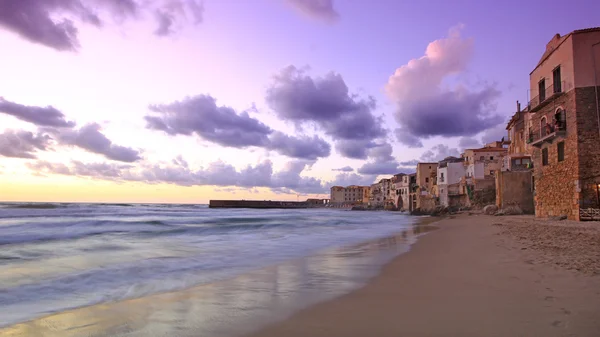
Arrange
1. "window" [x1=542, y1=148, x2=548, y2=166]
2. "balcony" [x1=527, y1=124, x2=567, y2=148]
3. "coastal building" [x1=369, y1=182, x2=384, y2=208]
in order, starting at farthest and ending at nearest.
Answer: "coastal building" [x1=369, y1=182, x2=384, y2=208] < "window" [x1=542, y1=148, x2=548, y2=166] < "balcony" [x1=527, y1=124, x2=567, y2=148]

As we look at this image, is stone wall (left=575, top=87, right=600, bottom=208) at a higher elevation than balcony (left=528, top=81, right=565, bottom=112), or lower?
lower

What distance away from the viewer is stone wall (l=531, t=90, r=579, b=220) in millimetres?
16938

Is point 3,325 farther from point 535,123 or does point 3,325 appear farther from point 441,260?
point 535,123

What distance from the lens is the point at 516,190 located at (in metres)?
31.2

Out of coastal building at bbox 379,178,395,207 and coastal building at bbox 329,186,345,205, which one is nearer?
coastal building at bbox 379,178,395,207

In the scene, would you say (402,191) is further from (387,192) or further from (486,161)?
(486,161)

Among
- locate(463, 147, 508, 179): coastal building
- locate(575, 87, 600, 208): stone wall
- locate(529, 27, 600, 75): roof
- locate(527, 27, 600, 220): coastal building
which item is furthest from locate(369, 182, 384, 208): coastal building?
locate(575, 87, 600, 208): stone wall

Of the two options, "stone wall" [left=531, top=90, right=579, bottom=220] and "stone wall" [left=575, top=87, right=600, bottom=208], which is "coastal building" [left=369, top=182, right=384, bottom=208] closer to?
"stone wall" [left=531, top=90, right=579, bottom=220]

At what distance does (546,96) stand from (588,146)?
417cm

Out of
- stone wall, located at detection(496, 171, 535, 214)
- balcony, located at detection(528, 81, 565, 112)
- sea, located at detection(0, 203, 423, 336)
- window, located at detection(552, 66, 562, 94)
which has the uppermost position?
window, located at detection(552, 66, 562, 94)

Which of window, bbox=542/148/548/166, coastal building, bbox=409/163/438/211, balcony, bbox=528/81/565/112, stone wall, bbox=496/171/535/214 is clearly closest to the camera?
balcony, bbox=528/81/565/112

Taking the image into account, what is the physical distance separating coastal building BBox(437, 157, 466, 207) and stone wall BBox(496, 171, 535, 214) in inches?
783

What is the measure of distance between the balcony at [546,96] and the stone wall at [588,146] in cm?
123

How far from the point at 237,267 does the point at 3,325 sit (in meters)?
4.64
